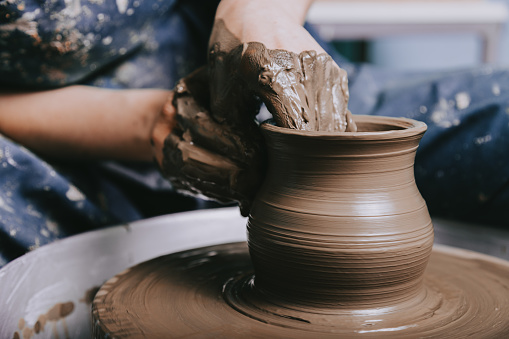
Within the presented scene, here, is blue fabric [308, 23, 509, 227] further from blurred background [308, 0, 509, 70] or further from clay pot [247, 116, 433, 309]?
blurred background [308, 0, 509, 70]

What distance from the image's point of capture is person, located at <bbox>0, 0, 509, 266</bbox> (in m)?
1.17

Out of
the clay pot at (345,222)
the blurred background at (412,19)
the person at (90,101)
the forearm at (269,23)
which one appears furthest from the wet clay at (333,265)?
the blurred background at (412,19)

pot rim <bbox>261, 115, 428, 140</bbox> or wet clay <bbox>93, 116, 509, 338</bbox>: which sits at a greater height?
pot rim <bbox>261, 115, 428, 140</bbox>

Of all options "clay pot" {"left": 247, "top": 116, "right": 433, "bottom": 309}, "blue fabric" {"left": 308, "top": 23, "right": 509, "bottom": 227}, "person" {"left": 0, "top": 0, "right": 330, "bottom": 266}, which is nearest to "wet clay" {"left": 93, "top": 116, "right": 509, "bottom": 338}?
"clay pot" {"left": 247, "top": 116, "right": 433, "bottom": 309}

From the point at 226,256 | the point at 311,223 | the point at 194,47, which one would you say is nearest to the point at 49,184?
the point at 226,256

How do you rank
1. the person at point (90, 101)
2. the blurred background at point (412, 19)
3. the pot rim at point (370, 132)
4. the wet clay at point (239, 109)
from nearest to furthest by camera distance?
the pot rim at point (370, 132), the wet clay at point (239, 109), the person at point (90, 101), the blurred background at point (412, 19)

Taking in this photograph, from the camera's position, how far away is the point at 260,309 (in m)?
0.84

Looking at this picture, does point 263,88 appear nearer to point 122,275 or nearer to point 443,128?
point 122,275

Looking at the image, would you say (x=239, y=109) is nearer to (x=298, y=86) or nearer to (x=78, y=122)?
(x=298, y=86)

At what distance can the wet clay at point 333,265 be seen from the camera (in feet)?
2.55

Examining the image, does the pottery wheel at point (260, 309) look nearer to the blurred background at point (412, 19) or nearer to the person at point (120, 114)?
the person at point (120, 114)

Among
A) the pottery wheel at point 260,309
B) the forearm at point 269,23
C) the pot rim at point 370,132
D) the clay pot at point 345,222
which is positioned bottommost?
the pottery wheel at point 260,309

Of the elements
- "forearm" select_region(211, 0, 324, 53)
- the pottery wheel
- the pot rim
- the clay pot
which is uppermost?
"forearm" select_region(211, 0, 324, 53)

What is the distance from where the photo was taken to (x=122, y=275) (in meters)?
0.98
